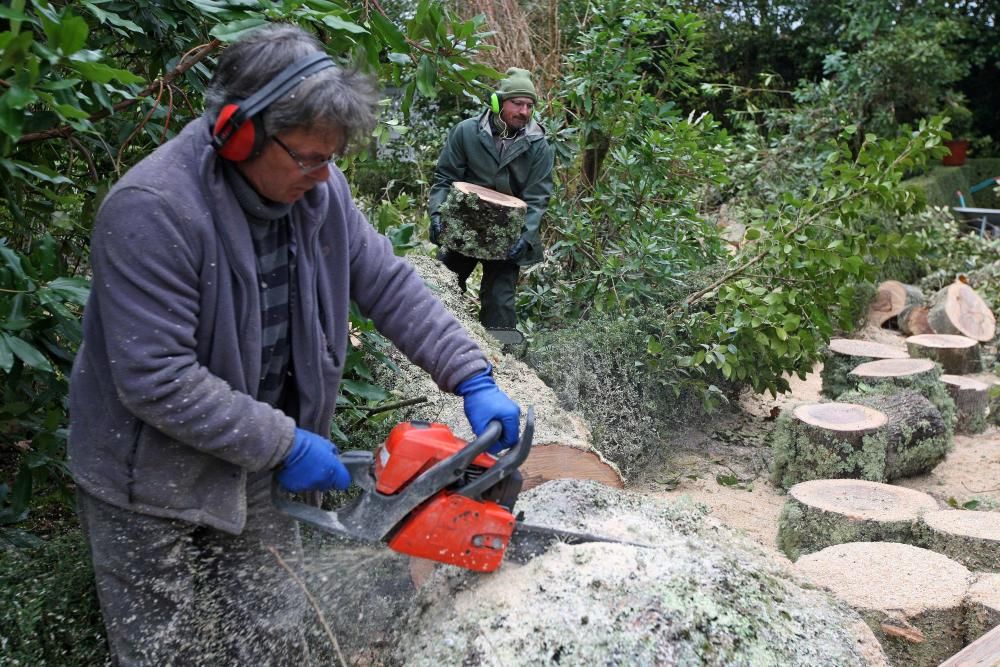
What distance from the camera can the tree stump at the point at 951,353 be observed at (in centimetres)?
700

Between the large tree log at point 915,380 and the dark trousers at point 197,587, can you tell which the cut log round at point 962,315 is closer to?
the large tree log at point 915,380

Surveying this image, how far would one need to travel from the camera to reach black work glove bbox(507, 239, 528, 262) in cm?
532

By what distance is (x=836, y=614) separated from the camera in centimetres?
194

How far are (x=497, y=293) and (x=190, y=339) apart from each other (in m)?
3.95

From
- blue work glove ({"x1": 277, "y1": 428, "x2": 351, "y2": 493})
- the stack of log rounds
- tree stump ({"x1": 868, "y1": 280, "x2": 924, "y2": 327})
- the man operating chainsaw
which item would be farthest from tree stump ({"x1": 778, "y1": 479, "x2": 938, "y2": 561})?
tree stump ({"x1": 868, "y1": 280, "x2": 924, "y2": 327})

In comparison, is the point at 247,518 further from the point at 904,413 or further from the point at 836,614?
the point at 904,413

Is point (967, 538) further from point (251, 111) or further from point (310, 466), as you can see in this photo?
point (251, 111)

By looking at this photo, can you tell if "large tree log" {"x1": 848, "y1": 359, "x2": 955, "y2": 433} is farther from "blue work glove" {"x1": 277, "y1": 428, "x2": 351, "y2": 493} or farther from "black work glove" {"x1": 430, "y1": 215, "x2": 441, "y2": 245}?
"blue work glove" {"x1": 277, "y1": 428, "x2": 351, "y2": 493}

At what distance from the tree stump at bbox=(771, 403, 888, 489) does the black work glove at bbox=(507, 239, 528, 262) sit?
177cm

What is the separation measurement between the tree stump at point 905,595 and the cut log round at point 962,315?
5.41 metres

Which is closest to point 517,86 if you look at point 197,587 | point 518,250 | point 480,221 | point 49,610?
point 480,221

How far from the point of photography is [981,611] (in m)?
2.89

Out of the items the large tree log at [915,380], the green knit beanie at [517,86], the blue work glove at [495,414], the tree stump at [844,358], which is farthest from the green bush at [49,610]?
the tree stump at [844,358]

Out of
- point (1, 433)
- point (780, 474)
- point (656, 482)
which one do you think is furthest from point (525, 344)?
point (1, 433)
